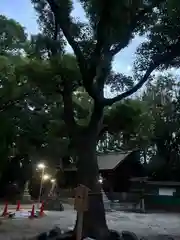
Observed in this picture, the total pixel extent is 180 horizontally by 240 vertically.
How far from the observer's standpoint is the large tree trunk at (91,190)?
10070mm

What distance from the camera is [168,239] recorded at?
10.7 metres

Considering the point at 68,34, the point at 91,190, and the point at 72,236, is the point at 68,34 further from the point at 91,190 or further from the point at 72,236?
the point at 72,236

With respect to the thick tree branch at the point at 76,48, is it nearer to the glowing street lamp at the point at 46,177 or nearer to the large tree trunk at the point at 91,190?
the large tree trunk at the point at 91,190

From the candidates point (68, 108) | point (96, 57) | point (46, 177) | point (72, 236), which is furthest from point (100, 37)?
point (46, 177)

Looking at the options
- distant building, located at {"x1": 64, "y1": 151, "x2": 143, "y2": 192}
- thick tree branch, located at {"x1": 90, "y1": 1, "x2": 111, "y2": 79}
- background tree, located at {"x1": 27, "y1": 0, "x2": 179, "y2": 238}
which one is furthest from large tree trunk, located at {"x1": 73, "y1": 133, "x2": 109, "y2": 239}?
distant building, located at {"x1": 64, "y1": 151, "x2": 143, "y2": 192}

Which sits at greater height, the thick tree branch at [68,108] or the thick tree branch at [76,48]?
the thick tree branch at [76,48]

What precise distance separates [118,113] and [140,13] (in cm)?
315

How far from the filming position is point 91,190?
10.2 metres

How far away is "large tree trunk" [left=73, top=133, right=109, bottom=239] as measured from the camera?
1007 centimetres

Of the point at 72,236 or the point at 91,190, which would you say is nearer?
the point at 72,236

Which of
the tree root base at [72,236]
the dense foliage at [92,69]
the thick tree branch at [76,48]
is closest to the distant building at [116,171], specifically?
the dense foliage at [92,69]

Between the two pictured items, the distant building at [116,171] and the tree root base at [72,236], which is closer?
the tree root base at [72,236]

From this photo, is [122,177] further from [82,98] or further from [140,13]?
[140,13]

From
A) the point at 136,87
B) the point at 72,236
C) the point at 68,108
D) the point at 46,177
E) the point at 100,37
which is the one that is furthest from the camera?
the point at 46,177
